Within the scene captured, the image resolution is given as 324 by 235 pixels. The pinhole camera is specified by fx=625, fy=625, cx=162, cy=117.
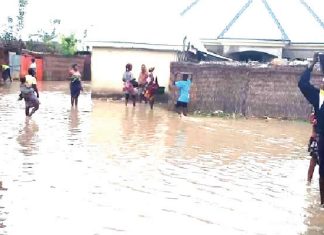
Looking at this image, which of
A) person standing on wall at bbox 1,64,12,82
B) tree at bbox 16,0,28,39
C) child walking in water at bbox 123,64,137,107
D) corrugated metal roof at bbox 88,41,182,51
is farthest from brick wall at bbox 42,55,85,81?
child walking in water at bbox 123,64,137,107

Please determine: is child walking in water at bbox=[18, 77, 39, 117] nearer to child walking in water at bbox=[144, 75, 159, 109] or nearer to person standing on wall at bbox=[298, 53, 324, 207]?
child walking in water at bbox=[144, 75, 159, 109]

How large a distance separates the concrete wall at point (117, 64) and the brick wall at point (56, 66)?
1250cm

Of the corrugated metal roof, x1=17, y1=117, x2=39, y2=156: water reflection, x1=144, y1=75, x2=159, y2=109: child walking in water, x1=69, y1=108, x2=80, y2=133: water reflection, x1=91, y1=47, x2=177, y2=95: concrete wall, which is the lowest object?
x1=69, y1=108, x2=80, y2=133: water reflection

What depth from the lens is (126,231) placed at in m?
5.62

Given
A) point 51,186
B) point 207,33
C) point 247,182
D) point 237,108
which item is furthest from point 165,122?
point 207,33

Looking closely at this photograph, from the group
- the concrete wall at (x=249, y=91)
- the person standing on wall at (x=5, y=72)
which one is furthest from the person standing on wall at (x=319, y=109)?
the person standing on wall at (x=5, y=72)

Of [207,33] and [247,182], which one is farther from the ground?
[207,33]

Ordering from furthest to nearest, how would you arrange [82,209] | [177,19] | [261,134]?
1. [177,19]
2. [261,134]
3. [82,209]

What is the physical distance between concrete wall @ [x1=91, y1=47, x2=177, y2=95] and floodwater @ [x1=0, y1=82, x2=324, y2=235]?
7828 mm

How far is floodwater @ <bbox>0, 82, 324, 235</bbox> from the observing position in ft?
19.7

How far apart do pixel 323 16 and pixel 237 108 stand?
1090cm

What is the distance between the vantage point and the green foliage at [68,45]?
38.4 meters

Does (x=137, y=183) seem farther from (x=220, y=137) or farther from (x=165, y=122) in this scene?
(x=165, y=122)

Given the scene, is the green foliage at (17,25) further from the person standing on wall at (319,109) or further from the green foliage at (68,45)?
the person standing on wall at (319,109)
